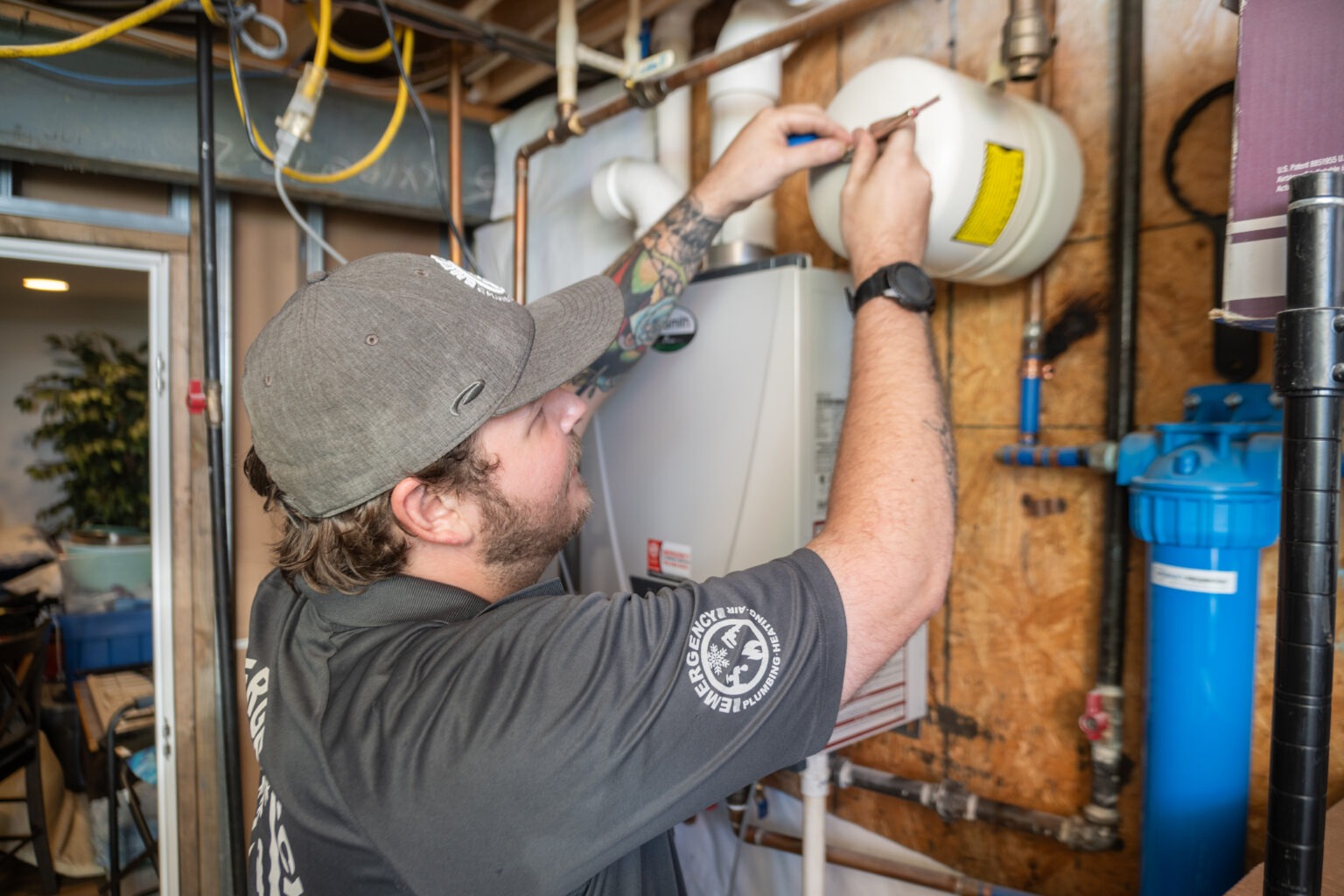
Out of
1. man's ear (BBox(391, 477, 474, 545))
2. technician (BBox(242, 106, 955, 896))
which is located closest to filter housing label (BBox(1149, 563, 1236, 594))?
technician (BBox(242, 106, 955, 896))

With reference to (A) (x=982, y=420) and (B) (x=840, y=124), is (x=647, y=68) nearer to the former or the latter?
(B) (x=840, y=124)

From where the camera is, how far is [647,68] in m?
1.29

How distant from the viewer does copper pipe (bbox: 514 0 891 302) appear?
1064 millimetres

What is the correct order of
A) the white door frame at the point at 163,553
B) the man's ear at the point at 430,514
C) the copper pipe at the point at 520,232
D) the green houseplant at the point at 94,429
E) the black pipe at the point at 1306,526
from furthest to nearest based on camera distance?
the green houseplant at the point at 94,429 < the white door frame at the point at 163,553 < the copper pipe at the point at 520,232 < the man's ear at the point at 430,514 < the black pipe at the point at 1306,526

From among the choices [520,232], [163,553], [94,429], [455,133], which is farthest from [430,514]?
[94,429]

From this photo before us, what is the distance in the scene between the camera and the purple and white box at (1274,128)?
588 mm

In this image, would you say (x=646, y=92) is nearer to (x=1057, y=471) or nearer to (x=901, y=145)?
(x=901, y=145)

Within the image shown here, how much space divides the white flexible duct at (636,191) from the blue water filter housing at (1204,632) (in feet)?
2.90

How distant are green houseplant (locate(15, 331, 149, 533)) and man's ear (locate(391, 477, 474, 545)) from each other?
140 inches

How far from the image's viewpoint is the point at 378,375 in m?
0.71

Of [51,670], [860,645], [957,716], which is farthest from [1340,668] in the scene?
[51,670]

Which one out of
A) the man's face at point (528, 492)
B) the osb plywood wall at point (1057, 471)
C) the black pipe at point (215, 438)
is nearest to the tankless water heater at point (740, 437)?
the osb plywood wall at point (1057, 471)

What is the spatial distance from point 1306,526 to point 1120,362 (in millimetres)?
514

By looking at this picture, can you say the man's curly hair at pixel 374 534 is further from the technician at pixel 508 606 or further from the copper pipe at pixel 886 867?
the copper pipe at pixel 886 867
